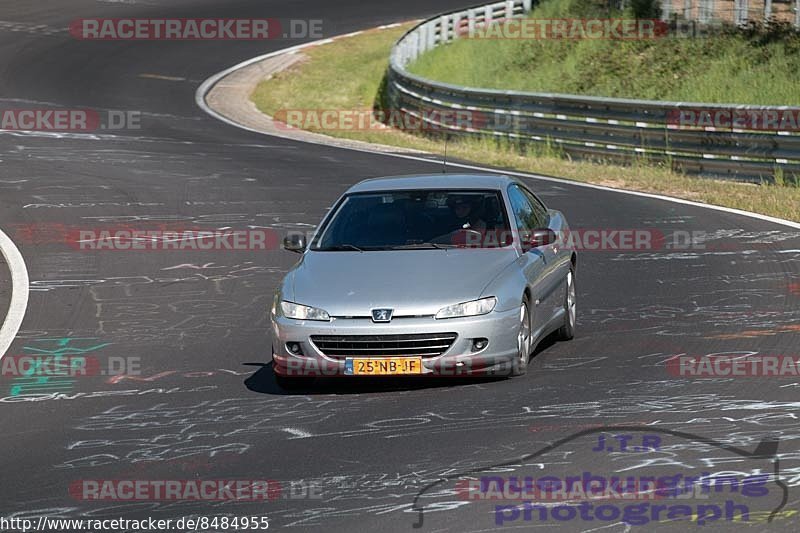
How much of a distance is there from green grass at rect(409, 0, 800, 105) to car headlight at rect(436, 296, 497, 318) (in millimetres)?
18539

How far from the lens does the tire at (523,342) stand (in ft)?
33.0

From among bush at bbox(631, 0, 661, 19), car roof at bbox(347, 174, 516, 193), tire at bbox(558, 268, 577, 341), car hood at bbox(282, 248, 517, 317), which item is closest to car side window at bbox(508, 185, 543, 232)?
car roof at bbox(347, 174, 516, 193)

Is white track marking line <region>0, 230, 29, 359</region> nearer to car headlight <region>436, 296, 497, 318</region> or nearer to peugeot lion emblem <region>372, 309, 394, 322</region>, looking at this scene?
peugeot lion emblem <region>372, 309, 394, 322</region>

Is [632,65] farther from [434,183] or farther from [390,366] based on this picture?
[390,366]

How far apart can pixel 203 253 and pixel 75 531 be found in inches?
387

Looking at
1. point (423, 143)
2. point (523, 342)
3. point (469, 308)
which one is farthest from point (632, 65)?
point (469, 308)

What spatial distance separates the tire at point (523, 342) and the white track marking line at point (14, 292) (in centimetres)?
445

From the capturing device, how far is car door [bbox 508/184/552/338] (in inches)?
418

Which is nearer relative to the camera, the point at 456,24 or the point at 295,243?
the point at 295,243

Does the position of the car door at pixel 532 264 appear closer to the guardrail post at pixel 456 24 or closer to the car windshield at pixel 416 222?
the car windshield at pixel 416 222

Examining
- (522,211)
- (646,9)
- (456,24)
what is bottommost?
(522,211)

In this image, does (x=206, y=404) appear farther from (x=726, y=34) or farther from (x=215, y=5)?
(x=215, y=5)

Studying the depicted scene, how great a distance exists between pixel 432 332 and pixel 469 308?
34 cm

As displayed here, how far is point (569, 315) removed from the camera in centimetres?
1175
